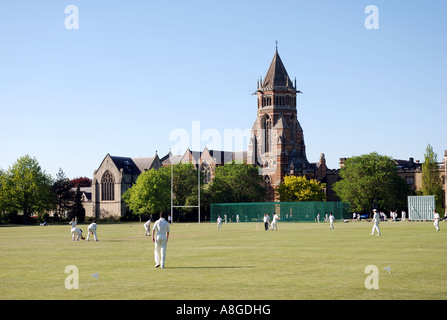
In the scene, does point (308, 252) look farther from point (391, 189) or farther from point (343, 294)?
point (391, 189)

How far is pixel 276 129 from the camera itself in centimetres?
14612

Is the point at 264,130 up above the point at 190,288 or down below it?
above

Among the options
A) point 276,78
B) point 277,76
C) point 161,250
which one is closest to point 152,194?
point 276,78

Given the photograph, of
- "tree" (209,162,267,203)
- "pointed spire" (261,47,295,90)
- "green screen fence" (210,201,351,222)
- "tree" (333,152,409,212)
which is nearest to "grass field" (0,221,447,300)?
"green screen fence" (210,201,351,222)

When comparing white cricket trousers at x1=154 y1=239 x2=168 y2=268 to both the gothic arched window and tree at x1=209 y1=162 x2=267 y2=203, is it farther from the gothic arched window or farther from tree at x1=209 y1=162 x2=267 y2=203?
the gothic arched window

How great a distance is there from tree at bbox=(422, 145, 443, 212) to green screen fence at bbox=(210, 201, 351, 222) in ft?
58.4

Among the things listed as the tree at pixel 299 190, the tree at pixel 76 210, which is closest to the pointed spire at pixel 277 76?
the tree at pixel 299 190

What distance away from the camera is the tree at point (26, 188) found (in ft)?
345

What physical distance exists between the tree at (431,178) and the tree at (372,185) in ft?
20.6

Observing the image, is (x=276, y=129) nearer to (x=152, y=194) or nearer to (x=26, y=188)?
(x=152, y=194)
